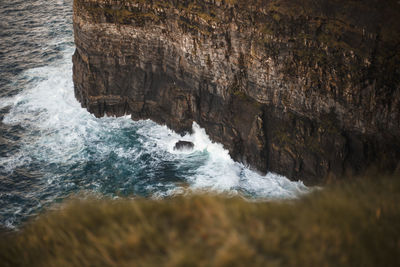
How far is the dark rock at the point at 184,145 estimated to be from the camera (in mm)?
34906

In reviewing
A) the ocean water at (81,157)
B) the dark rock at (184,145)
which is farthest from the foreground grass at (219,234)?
the dark rock at (184,145)

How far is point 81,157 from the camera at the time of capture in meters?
35.1

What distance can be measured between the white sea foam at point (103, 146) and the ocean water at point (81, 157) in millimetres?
85

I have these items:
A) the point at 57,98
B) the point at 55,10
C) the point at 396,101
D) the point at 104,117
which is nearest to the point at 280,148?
the point at 396,101

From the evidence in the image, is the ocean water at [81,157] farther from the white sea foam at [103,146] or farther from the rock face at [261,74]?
the rock face at [261,74]

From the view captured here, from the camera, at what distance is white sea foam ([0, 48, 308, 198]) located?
101 ft

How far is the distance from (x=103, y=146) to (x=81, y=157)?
96.4 inches

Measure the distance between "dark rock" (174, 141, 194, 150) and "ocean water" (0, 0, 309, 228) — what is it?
505 mm

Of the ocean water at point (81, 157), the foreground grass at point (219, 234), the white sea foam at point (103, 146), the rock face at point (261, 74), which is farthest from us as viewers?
the white sea foam at point (103, 146)

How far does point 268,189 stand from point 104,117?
67.0 feet

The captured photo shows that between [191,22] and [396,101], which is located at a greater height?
[191,22]

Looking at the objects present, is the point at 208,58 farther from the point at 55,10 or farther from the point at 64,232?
the point at 55,10

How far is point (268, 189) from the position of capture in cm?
2956

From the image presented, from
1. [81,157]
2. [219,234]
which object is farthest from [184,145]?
[219,234]
